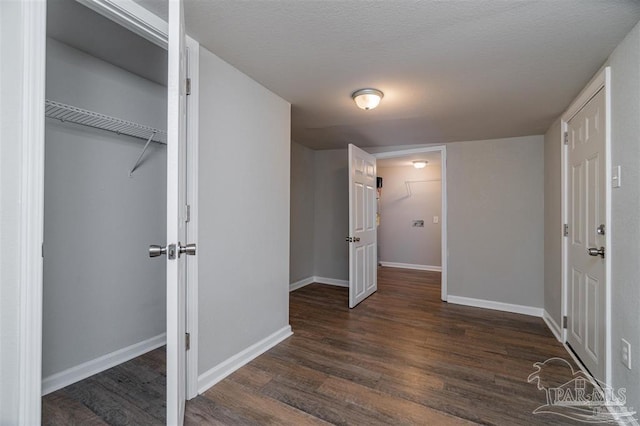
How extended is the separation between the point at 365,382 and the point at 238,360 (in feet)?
3.12

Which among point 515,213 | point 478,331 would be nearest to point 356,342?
point 478,331

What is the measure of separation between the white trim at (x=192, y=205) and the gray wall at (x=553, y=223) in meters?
3.25

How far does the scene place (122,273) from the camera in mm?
2369

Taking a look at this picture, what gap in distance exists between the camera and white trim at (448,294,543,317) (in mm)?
3580

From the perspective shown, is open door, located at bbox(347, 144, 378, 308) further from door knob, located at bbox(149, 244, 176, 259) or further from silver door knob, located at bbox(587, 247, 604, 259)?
door knob, located at bbox(149, 244, 176, 259)

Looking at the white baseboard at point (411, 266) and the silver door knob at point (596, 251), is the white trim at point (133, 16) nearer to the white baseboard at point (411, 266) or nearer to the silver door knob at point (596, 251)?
the silver door knob at point (596, 251)

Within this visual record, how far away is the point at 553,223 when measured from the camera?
3.15 metres

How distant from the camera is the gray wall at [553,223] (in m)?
2.91

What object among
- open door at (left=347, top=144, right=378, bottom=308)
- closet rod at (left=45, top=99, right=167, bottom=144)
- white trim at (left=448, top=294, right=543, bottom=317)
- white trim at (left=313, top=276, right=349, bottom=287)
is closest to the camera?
closet rod at (left=45, top=99, right=167, bottom=144)

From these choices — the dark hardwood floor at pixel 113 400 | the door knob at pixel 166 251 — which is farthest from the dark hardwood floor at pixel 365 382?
the door knob at pixel 166 251

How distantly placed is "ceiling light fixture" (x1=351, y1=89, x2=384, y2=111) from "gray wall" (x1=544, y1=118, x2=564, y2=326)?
192 cm

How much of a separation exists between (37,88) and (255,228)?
1527 mm

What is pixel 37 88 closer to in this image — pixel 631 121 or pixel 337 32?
pixel 337 32
